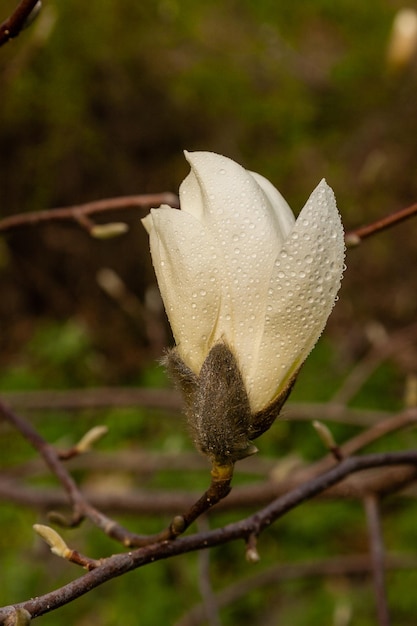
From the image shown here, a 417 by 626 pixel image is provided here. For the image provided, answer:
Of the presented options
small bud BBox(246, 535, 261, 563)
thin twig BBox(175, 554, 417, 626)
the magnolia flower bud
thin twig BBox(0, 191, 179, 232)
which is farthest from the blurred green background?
the magnolia flower bud

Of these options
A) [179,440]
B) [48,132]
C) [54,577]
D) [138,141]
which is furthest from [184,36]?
[54,577]

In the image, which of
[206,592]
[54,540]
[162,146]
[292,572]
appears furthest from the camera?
[162,146]

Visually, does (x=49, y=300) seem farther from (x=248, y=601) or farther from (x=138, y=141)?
(x=248, y=601)

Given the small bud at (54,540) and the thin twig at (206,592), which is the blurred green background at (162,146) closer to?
the thin twig at (206,592)

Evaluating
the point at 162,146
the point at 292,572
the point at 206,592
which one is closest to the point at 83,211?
the point at 206,592

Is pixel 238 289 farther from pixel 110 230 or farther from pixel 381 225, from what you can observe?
pixel 110 230
